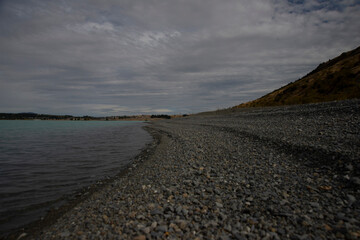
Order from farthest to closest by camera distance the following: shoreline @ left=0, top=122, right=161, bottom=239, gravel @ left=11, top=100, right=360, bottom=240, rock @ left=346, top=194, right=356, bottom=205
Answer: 1. shoreline @ left=0, top=122, right=161, bottom=239
2. rock @ left=346, top=194, right=356, bottom=205
3. gravel @ left=11, top=100, right=360, bottom=240

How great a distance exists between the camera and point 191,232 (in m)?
4.25

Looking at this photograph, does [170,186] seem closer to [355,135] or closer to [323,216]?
[323,216]

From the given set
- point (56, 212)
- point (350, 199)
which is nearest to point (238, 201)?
point (350, 199)

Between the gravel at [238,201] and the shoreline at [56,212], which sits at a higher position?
the gravel at [238,201]

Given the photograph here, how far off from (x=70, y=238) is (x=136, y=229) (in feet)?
5.85

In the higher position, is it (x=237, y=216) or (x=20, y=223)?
(x=237, y=216)

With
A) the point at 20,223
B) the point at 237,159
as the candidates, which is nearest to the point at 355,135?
the point at 237,159

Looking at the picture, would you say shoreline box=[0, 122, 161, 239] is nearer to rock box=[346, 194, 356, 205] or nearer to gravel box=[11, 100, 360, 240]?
gravel box=[11, 100, 360, 240]

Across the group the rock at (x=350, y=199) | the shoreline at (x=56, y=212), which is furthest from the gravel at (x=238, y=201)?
the shoreline at (x=56, y=212)

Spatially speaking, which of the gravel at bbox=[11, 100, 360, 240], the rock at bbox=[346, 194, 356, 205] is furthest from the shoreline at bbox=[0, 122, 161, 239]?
the rock at bbox=[346, 194, 356, 205]

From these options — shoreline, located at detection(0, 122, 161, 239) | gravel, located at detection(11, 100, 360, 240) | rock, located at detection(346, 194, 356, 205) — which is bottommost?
shoreline, located at detection(0, 122, 161, 239)

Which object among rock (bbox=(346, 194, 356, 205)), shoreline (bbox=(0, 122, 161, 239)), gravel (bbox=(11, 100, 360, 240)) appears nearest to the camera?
gravel (bbox=(11, 100, 360, 240))

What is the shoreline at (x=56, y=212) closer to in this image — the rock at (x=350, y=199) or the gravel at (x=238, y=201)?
the gravel at (x=238, y=201)

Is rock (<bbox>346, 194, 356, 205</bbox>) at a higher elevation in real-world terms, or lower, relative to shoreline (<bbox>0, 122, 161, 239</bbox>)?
higher
